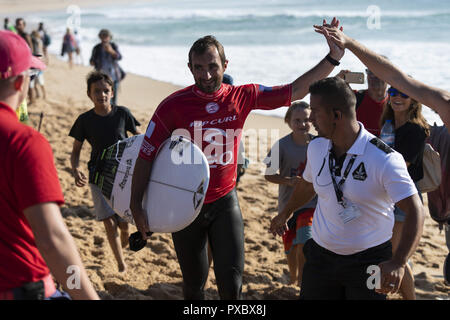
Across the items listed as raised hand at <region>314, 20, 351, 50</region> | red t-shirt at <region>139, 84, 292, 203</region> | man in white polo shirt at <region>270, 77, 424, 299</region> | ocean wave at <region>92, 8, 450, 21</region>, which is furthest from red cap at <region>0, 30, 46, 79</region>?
ocean wave at <region>92, 8, 450, 21</region>

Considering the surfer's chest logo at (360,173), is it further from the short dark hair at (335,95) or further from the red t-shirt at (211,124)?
the red t-shirt at (211,124)

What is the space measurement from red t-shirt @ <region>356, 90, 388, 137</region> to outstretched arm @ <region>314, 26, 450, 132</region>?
4.60ft

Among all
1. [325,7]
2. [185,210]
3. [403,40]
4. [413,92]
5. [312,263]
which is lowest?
[312,263]

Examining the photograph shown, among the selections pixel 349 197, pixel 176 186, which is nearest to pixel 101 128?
pixel 176 186

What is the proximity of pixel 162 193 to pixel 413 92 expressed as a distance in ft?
5.28

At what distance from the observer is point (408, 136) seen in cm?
420

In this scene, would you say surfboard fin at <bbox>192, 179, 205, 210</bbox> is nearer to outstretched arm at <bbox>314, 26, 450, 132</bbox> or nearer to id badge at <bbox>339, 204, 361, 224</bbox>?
id badge at <bbox>339, 204, 361, 224</bbox>

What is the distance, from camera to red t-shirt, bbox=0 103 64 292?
6.47ft

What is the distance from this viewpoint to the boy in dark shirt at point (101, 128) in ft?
16.1

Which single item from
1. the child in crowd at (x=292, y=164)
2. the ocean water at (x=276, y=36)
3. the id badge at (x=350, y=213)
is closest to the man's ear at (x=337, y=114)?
the id badge at (x=350, y=213)

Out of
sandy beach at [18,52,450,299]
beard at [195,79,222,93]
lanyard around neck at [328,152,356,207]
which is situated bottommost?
sandy beach at [18,52,450,299]

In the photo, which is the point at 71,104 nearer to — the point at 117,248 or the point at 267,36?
the point at 117,248

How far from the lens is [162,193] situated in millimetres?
3533

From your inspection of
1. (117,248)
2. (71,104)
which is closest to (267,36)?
Result: (71,104)
